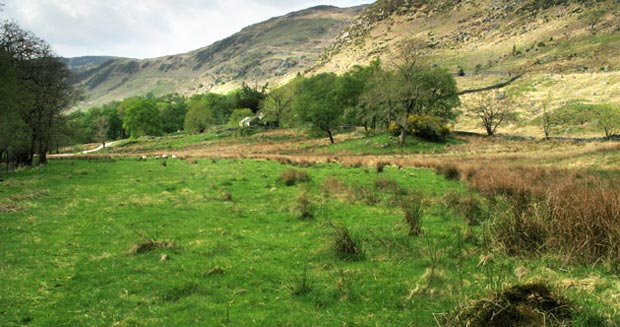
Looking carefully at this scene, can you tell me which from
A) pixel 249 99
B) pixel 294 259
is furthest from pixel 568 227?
pixel 249 99

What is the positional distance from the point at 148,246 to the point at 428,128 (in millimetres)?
43856

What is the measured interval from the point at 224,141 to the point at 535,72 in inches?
3004

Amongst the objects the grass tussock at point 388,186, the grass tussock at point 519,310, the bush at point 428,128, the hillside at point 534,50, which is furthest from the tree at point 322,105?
the grass tussock at point 519,310

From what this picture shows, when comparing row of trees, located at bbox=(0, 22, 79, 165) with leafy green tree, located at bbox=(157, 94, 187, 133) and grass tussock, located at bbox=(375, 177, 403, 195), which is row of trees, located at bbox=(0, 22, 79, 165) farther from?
leafy green tree, located at bbox=(157, 94, 187, 133)

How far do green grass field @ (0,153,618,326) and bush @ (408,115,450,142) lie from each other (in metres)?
32.5

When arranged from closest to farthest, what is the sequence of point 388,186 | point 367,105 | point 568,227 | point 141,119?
point 568,227, point 388,186, point 367,105, point 141,119

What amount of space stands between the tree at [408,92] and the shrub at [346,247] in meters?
38.9

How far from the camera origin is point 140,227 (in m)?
12.8

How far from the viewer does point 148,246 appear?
10508 millimetres

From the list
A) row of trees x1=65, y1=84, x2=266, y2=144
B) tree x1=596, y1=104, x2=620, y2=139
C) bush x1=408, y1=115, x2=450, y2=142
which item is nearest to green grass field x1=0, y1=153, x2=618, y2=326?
bush x1=408, y1=115, x2=450, y2=142

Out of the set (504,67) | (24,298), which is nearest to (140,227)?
(24,298)

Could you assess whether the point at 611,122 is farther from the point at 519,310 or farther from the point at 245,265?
the point at 245,265

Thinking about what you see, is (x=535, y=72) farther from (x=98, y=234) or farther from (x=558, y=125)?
(x=98, y=234)

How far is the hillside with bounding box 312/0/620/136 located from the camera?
235ft
